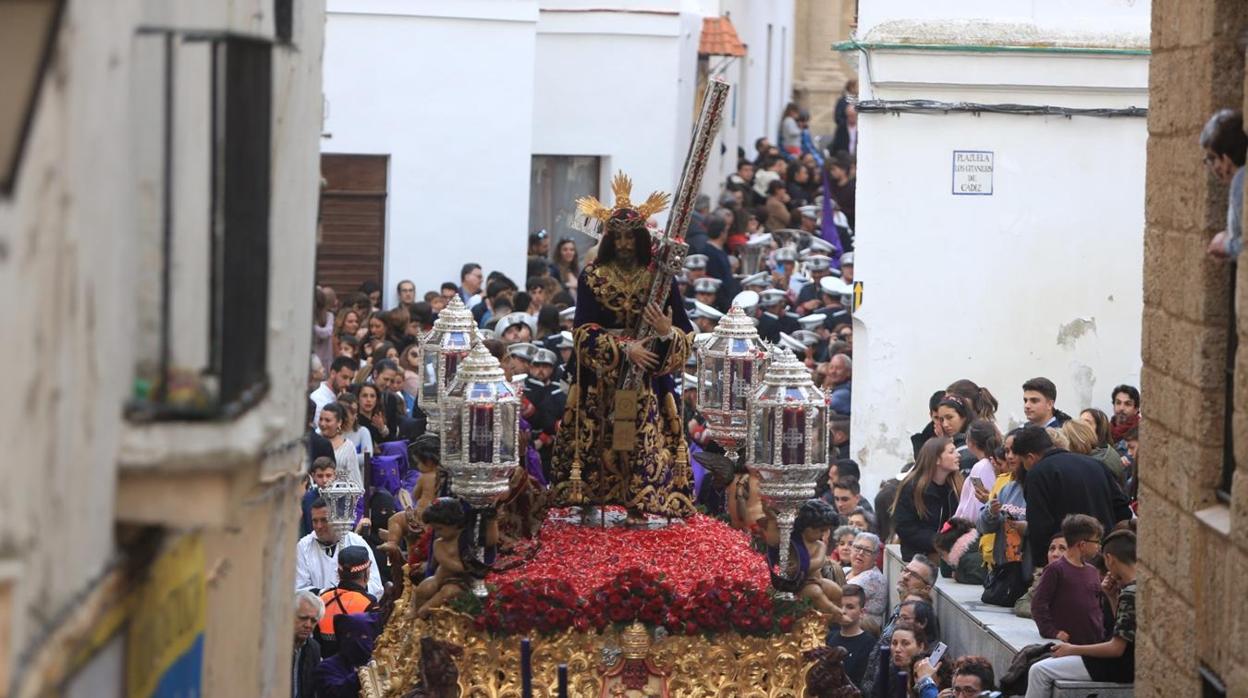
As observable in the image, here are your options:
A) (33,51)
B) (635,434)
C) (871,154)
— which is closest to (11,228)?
(33,51)

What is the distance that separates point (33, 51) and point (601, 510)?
8.03m

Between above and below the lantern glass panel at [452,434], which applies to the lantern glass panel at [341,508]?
below

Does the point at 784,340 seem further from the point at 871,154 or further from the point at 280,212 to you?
the point at 280,212

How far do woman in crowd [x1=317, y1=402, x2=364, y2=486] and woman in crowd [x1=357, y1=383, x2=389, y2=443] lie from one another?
0.93 metres

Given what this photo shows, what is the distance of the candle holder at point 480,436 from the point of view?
35.9 ft

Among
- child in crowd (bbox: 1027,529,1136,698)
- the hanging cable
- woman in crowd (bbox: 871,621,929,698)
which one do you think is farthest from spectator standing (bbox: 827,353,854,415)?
child in crowd (bbox: 1027,529,1136,698)

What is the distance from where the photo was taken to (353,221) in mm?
22594

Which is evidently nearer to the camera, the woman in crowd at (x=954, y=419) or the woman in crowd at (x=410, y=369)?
the woman in crowd at (x=954, y=419)

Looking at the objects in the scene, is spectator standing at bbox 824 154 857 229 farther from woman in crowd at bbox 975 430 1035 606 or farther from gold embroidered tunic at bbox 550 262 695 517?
woman in crowd at bbox 975 430 1035 606

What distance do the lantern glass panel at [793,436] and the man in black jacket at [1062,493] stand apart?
3.76 ft

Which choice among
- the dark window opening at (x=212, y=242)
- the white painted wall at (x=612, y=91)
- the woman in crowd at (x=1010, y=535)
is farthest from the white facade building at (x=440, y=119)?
the dark window opening at (x=212, y=242)

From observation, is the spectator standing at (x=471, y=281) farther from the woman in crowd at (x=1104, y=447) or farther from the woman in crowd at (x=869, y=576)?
the woman in crowd at (x=1104, y=447)

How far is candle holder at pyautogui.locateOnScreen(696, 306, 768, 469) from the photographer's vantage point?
12453mm

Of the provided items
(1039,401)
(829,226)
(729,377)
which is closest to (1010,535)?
(1039,401)
